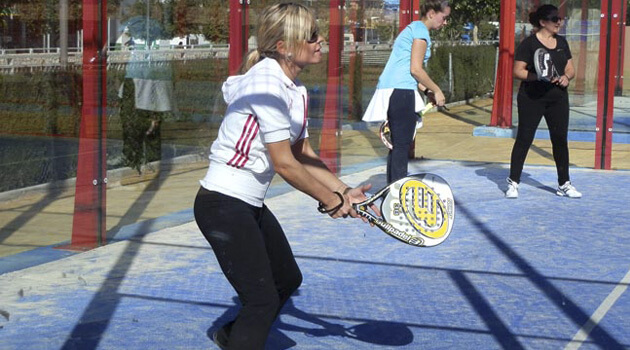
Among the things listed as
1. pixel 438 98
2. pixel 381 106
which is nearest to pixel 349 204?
pixel 438 98

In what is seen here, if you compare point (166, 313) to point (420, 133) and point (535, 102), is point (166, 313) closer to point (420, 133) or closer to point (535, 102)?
point (535, 102)

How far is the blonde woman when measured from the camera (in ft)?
13.9

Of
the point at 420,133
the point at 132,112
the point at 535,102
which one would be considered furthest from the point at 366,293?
the point at 420,133

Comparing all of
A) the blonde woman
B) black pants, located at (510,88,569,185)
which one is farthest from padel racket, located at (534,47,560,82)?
the blonde woman

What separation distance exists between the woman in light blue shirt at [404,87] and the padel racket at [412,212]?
4384mm

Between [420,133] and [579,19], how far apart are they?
320cm

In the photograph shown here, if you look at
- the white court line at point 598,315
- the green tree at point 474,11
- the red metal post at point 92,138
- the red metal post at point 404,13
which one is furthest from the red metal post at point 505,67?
the green tree at point 474,11

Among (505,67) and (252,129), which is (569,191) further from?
(505,67)

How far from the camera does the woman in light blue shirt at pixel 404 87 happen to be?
29.8 ft

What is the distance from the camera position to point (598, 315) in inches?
241

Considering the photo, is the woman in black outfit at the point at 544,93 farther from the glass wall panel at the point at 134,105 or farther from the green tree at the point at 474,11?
the green tree at the point at 474,11

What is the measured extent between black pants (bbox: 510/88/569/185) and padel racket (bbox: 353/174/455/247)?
574 cm

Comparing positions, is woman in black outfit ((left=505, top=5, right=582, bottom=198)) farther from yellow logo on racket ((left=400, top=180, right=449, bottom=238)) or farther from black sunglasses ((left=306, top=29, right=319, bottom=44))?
black sunglasses ((left=306, top=29, right=319, bottom=44))

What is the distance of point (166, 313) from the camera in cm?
610
